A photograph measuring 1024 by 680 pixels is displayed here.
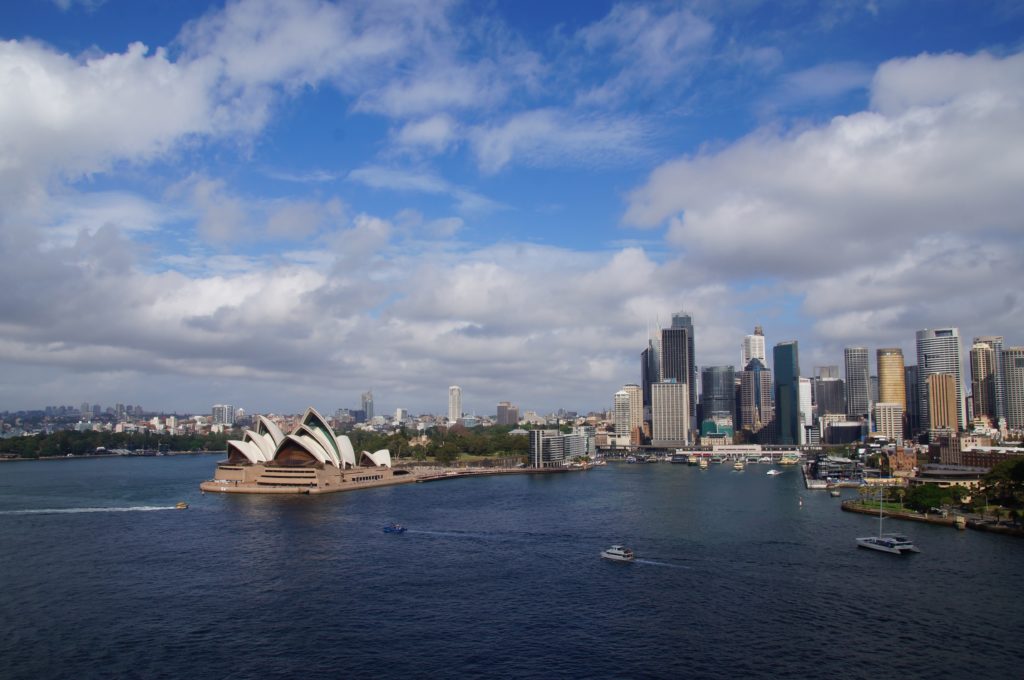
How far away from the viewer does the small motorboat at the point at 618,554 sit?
2534 centimetres

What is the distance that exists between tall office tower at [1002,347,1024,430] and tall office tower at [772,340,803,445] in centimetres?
Answer: 2967

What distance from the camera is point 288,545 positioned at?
1136 inches

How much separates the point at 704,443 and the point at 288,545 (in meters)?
96.5

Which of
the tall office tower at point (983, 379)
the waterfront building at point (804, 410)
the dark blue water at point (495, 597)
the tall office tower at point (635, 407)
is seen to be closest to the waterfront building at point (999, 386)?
the tall office tower at point (983, 379)

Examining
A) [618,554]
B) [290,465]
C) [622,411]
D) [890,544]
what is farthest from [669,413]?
[618,554]

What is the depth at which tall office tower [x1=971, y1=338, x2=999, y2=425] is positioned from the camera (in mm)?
122875

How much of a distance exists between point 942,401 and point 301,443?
312 feet

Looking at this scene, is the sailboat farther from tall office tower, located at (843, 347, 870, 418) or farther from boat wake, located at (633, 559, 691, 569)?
tall office tower, located at (843, 347, 870, 418)

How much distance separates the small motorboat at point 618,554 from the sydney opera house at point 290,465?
27676 millimetres

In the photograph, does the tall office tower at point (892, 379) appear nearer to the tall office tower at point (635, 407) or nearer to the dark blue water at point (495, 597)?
the tall office tower at point (635, 407)

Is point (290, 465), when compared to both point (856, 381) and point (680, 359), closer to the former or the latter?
point (680, 359)

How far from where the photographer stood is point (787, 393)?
126062 millimetres

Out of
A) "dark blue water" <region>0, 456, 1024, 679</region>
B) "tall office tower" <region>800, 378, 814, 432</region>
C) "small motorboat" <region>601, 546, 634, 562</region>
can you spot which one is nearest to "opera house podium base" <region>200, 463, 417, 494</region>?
"dark blue water" <region>0, 456, 1024, 679</region>

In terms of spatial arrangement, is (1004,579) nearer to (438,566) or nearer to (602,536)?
(602,536)
